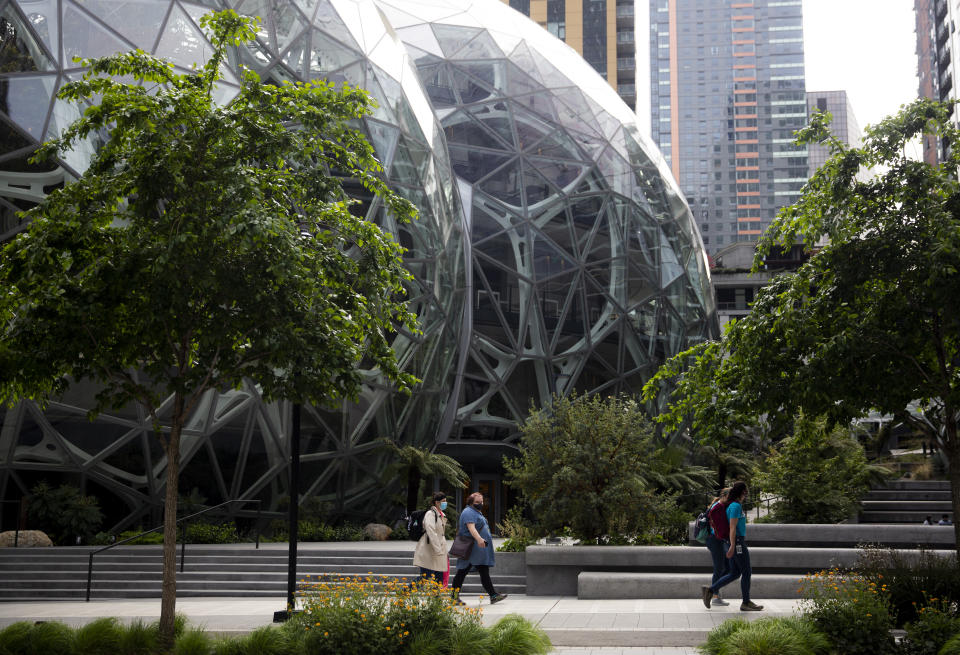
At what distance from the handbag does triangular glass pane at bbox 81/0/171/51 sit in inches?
548

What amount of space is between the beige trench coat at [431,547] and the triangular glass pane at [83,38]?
13.5 metres

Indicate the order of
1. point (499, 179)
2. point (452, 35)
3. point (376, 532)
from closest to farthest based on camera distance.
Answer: point (376, 532), point (499, 179), point (452, 35)

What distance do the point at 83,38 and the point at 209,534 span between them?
11962mm

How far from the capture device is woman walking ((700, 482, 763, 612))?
39.9ft

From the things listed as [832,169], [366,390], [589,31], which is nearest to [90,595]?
[366,390]

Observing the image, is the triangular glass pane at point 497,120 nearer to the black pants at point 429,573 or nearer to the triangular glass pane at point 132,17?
the triangular glass pane at point 132,17

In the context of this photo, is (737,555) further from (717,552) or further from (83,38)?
(83,38)

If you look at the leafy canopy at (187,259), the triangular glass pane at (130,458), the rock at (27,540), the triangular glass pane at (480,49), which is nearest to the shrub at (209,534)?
the triangular glass pane at (130,458)

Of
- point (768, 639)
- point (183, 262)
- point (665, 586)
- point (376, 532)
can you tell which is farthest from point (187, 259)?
point (376, 532)

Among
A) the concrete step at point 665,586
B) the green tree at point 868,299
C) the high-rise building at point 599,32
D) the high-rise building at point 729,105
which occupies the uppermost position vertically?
the high-rise building at point 729,105

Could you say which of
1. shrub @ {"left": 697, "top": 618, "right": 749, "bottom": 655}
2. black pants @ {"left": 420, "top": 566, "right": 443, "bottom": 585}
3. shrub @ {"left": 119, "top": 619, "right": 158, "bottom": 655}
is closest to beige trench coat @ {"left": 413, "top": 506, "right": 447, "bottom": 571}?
black pants @ {"left": 420, "top": 566, "right": 443, "bottom": 585}

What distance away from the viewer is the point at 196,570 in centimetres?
1973

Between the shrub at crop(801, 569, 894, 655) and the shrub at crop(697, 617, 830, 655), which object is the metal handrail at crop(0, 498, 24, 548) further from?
the shrub at crop(801, 569, 894, 655)

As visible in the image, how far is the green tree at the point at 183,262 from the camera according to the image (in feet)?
33.4
